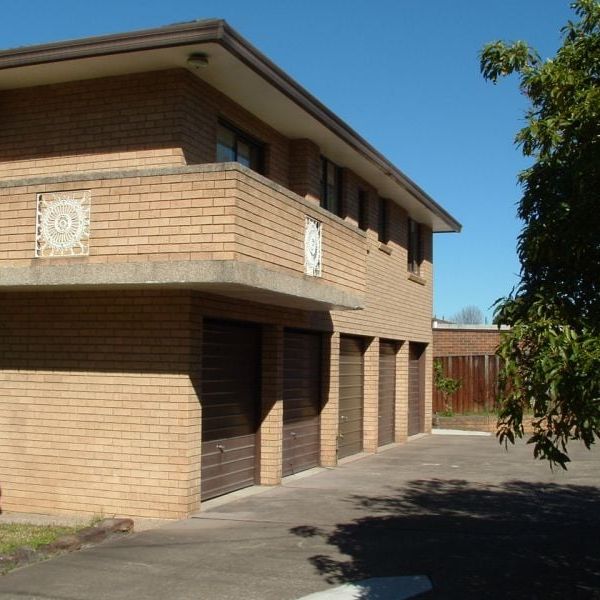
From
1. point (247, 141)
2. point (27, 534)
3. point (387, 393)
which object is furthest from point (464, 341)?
point (27, 534)

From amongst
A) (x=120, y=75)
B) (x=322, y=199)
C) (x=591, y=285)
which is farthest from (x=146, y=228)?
(x=322, y=199)

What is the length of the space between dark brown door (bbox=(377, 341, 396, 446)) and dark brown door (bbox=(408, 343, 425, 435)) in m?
1.65

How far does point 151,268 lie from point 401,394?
12282 mm

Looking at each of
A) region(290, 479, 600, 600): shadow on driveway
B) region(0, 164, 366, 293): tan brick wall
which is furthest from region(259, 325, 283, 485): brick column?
region(0, 164, 366, 293): tan brick wall

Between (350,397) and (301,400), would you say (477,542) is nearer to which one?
(301,400)

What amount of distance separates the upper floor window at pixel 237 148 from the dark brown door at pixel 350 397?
460cm

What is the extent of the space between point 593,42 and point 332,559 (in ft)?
17.0

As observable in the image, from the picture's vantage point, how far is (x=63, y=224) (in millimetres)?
10008

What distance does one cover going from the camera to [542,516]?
35.4 feet

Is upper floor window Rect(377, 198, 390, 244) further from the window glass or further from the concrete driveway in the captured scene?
the concrete driveway

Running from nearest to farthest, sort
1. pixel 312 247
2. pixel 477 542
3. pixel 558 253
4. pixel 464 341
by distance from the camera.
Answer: pixel 558 253, pixel 477 542, pixel 312 247, pixel 464 341

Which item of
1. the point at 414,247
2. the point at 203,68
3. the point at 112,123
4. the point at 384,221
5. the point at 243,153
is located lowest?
the point at 112,123

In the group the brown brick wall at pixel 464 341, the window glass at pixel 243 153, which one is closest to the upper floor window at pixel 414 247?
the brown brick wall at pixel 464 341

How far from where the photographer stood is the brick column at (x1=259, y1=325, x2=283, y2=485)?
12.9 m
